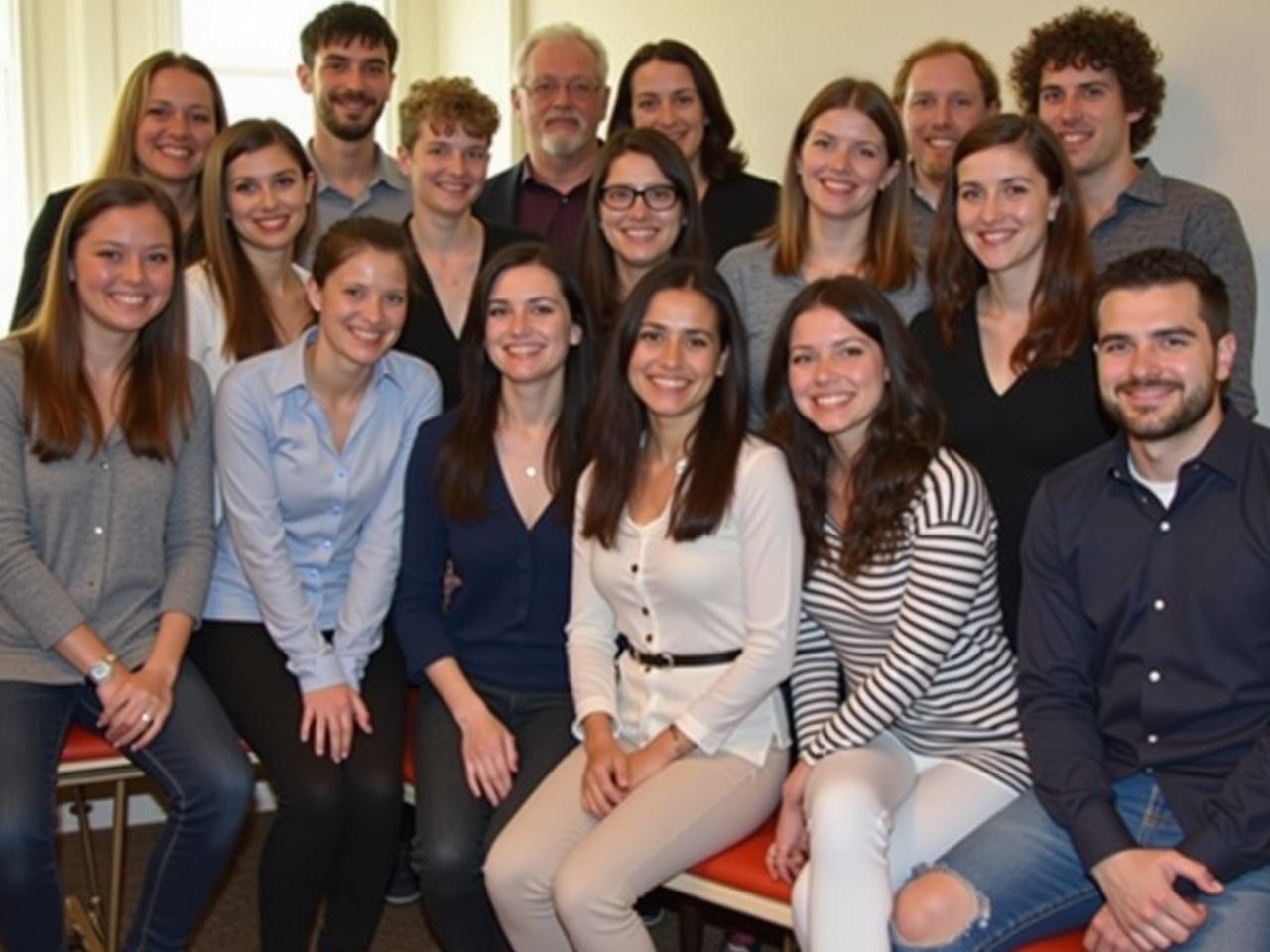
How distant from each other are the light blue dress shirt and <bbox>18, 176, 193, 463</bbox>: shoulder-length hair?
0.13m

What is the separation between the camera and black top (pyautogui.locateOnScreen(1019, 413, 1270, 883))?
95.0 inches

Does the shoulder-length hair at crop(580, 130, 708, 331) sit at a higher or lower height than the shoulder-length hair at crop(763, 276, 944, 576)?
higher

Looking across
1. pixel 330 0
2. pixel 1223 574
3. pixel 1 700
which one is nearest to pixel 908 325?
pixel 1223 574

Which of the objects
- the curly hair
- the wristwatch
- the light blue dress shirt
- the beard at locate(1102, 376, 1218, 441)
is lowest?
the wristwatch

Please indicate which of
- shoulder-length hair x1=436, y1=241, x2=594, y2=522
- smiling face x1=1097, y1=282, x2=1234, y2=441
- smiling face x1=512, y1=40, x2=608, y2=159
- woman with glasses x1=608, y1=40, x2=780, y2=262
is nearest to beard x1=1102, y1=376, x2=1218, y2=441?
smiling face x1=1097, y1=282, x2=1234, y2=441

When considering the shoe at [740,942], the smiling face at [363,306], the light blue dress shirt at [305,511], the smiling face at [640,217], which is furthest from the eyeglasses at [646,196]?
the shoe at [740,942]

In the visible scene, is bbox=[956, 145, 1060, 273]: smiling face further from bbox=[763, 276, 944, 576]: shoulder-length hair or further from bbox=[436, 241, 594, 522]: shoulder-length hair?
bbox=[436, 241, 594, 522]: shoulder-length hair

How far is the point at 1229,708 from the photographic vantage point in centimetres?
244

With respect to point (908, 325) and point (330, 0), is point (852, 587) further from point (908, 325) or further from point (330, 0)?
point (330, 0)

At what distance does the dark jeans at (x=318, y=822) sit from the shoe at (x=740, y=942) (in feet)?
3.16

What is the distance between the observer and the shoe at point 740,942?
Answer: 3.60 metres

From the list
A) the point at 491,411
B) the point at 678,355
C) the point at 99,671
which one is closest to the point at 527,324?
the point at 491,411

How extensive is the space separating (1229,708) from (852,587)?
67 centimetres

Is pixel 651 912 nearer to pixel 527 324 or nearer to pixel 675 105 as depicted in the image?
pixel 527 324
